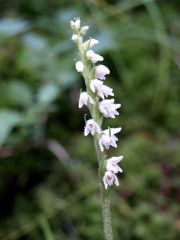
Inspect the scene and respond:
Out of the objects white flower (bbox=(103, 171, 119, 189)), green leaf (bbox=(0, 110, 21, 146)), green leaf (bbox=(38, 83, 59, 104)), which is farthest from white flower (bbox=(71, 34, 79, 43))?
green leaf (bbox=(38, 83, 59, 104))

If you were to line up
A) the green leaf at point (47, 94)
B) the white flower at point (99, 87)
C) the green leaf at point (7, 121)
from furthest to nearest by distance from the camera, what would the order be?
the green leaf at point (47, 94), the green leaf at point (7, 121), the white flower at point (99, 87)

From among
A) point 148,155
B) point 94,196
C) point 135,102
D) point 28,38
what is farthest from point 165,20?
point 94,196

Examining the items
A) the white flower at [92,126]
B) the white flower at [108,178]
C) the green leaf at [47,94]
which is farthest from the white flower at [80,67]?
the green leaf at [47,94]

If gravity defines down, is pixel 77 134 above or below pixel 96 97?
Result: above

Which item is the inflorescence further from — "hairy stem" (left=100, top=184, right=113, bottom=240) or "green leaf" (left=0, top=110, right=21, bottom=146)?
"green leaf" (left=0, top=110, right=21, bottom=146)

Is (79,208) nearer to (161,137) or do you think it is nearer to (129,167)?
(129,167)

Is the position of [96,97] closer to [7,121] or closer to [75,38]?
[75,38]

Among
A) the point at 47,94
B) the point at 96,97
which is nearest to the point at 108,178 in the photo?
the point at 96,97

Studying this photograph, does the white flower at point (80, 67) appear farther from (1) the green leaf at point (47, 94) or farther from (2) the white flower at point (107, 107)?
(1) the green leaf at point (47, 94)

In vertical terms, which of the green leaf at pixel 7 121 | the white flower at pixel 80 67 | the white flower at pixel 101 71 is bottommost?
the white flower at pixel 101 71
